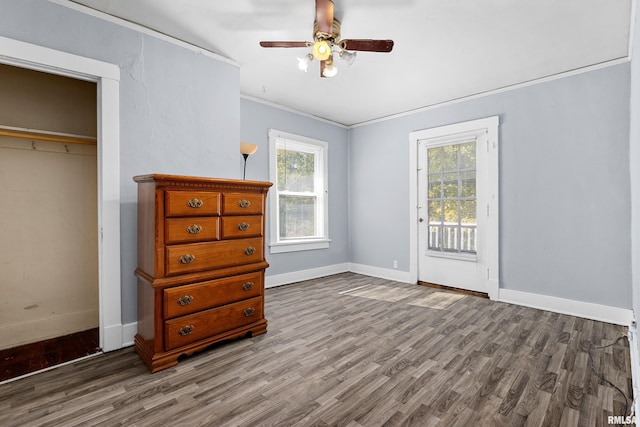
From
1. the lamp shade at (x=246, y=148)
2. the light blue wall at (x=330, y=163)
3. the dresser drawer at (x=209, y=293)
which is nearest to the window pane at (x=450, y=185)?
the light blue wall at (x=330, y=163)

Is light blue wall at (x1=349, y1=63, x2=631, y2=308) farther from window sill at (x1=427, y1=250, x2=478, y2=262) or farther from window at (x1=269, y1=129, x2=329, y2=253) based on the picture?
window at (x1=269, y1=129, x2=329, y2=253)

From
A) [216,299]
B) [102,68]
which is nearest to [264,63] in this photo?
[102,68]

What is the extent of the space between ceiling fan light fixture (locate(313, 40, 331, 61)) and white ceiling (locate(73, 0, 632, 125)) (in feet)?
0.97

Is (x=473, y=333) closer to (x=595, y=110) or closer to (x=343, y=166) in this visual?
(x=595, y=110)

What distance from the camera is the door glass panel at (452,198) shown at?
390 centimetres

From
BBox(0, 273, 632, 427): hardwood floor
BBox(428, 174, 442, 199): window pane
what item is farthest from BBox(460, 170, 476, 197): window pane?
BBox(0, 273, 632, 427): hardwood floor

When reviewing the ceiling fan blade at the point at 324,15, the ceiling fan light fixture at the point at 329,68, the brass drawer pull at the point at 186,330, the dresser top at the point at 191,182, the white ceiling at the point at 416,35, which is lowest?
the brass drawer pull at the point at 186,330

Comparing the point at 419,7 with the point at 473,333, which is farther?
the point at 473,333

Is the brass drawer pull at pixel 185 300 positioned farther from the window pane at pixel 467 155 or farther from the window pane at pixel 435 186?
the window pane at pixel 467 155

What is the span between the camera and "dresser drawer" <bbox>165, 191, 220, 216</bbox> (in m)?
2.08

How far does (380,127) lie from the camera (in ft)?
15.8

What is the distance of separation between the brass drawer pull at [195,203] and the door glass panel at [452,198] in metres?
3.22

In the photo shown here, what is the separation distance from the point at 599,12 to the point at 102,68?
3.74 metres

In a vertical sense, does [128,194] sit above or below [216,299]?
above
